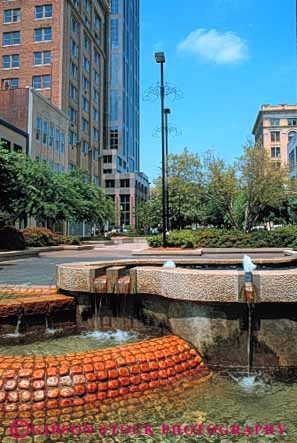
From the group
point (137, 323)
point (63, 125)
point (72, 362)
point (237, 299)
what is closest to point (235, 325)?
point (237, 299)

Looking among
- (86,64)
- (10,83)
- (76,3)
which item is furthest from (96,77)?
(10,83)

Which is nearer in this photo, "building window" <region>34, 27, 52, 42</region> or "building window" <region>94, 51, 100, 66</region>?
"building window" <region>34, 27, 52, 42</region>

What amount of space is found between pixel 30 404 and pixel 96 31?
7671 cm

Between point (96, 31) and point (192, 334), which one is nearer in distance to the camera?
point (192, 334)

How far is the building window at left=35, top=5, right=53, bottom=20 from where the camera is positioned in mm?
55375

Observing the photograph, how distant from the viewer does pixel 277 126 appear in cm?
12062

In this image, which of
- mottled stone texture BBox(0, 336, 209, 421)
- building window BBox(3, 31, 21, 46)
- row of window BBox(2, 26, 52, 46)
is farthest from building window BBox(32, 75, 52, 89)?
mottled stone texture BBox(0, 336, 209, 421)

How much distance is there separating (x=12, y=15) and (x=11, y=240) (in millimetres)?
44539

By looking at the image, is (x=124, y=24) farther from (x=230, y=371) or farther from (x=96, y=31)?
(x=230, y=371)

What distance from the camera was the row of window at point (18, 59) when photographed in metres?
55.6

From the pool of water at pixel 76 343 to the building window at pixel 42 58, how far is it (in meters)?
55.6

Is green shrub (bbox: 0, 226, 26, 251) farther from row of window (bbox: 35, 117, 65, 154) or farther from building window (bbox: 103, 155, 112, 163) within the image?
building window (bbox: 103, 155, 112, 163)

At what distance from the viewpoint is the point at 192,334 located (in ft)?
17.3

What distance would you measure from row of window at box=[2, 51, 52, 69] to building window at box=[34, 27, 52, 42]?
175cm
